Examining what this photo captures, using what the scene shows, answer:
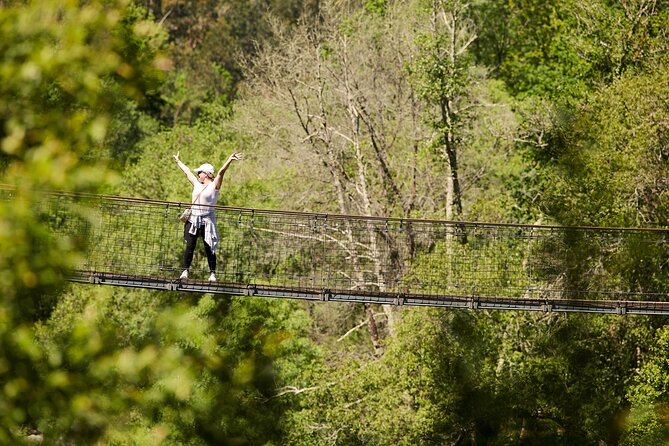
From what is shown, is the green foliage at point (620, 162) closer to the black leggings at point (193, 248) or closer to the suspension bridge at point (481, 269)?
the suspension bridge at point (481, 269)

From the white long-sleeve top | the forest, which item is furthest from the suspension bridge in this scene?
the forest

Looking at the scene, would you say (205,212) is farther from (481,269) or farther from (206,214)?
(481,269)

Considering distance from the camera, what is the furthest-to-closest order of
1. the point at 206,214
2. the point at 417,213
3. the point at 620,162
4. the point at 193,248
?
the point at 417,213 → the point at 620,162 → the point at 193,248 → the point at 206,214

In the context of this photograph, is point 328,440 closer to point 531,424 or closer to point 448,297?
point 531,424

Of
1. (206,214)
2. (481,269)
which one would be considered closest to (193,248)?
(206,214)

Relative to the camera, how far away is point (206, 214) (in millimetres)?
10773

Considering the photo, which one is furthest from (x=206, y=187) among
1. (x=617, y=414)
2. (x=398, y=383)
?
(x=617, y=414)

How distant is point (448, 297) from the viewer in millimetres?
11070

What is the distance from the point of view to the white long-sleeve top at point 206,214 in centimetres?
1076

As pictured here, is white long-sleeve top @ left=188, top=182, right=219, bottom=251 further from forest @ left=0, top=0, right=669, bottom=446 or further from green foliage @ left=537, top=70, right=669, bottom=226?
green foliage @ left=537, top=70, right=669, bottom=226

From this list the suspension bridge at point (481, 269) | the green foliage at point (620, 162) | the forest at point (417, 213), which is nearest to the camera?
the suspension bridge at point (481, 269)

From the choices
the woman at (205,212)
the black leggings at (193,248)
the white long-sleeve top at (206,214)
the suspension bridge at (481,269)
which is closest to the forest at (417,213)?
the suspension bridge at (481,269)

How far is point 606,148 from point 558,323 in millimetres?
2563

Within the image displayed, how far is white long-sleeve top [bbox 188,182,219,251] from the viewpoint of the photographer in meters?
10.8
